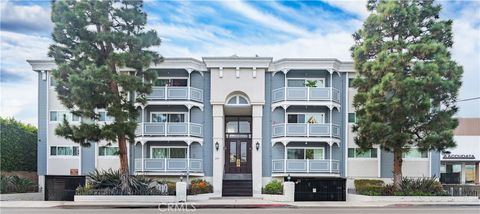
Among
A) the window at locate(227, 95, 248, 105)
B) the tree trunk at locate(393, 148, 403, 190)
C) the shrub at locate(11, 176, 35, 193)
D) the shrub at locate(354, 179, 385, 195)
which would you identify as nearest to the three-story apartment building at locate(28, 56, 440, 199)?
the window at locate(227, 95, 248, 105)

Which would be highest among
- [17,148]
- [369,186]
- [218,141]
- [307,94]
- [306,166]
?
[307,94]

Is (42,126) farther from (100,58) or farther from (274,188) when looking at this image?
(274,188)

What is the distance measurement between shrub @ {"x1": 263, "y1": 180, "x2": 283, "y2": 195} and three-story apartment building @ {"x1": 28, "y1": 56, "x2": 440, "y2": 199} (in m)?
1.93

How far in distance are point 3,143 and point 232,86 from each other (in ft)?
51.9

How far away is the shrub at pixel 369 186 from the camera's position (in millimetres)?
31748

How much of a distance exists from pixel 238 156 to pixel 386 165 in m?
10.2

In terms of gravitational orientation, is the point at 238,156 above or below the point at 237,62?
below

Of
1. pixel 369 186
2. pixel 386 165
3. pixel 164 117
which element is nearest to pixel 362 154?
pixel 386 165

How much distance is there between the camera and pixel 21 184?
114ft

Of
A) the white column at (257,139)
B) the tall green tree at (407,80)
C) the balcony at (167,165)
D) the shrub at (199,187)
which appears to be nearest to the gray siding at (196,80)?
the white column at (257,139)

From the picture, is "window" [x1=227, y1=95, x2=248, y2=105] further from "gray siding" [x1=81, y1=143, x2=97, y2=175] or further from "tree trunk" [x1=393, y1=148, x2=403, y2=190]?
"tree trunk" [x1=393, y1=148, x2=403, y2=190]

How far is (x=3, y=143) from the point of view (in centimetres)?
3638

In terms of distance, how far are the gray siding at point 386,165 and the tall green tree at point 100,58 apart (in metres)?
17.0

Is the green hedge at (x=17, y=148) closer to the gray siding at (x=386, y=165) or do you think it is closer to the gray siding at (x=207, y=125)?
the gray siding at (x=207, y=125)
